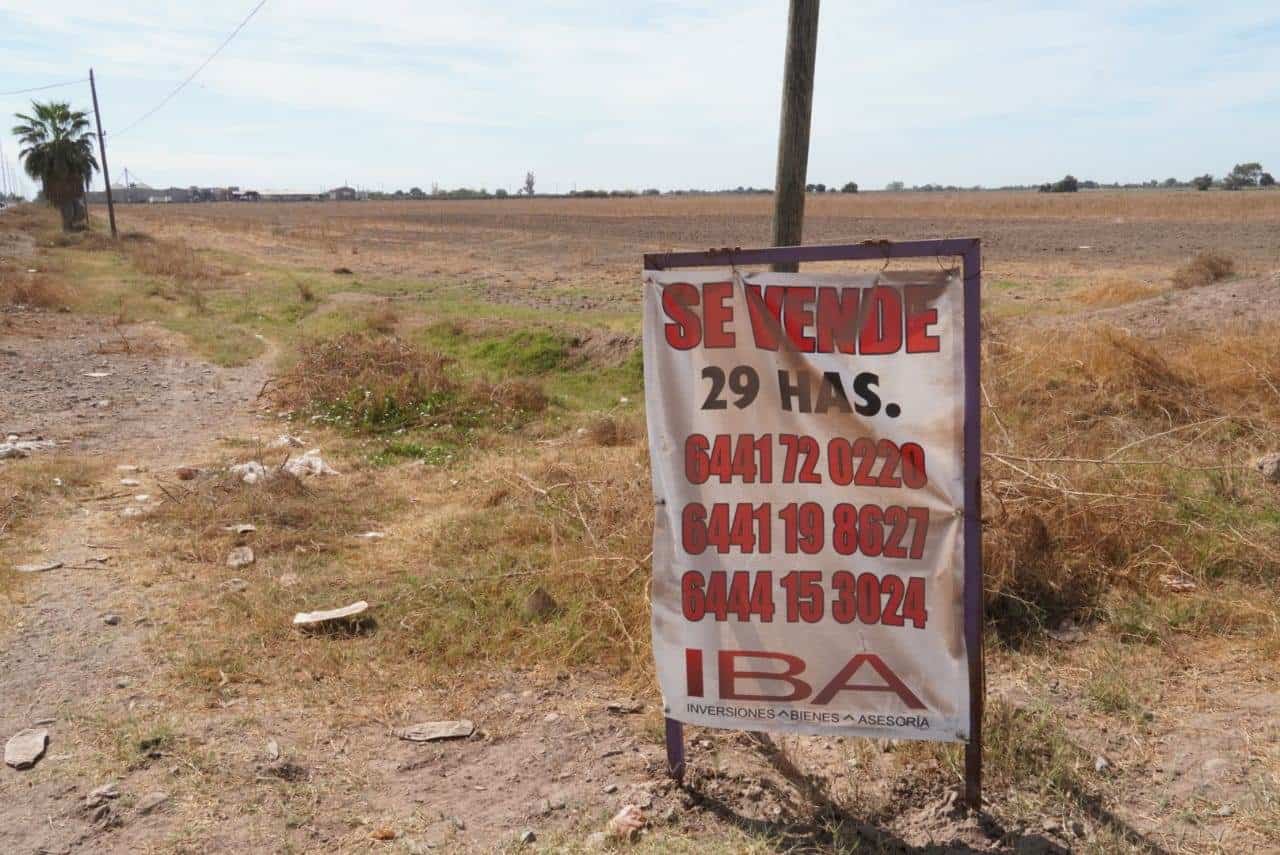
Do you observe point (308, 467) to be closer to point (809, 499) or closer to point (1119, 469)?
point (809, 499)

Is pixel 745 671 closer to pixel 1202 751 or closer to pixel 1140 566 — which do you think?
pixel 1202 751

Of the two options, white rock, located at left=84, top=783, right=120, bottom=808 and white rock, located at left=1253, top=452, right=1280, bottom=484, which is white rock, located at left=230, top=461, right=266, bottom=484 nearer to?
white rock, located at left=84, top=783, right=120, bottom=808

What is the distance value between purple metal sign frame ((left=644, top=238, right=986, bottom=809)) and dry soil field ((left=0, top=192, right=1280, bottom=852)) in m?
0.34

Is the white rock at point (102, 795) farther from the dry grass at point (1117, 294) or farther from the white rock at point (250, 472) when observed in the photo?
the dry grass at point (1117, 294)

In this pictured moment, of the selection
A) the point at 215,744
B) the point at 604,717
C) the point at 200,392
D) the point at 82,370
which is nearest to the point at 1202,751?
the point at 604,717

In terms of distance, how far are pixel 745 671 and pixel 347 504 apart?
4.55 meters

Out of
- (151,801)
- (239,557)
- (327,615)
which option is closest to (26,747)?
(151,801)

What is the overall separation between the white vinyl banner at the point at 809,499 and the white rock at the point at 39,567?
4.31m

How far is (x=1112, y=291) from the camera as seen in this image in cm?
1387

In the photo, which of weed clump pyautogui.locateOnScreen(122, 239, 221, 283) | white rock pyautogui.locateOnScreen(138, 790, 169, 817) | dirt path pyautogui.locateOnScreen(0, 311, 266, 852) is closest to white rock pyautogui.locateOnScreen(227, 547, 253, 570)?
dirt path pyautogui.locateOnScreen(0, 311, 266, 852)

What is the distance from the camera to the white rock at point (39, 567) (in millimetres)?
5738

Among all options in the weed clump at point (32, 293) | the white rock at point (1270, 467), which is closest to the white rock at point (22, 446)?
the white rock at point (1270, 467)

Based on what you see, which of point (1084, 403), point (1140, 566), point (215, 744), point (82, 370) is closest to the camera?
point (215, 744)

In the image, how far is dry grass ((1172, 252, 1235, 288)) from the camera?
45.0ft
